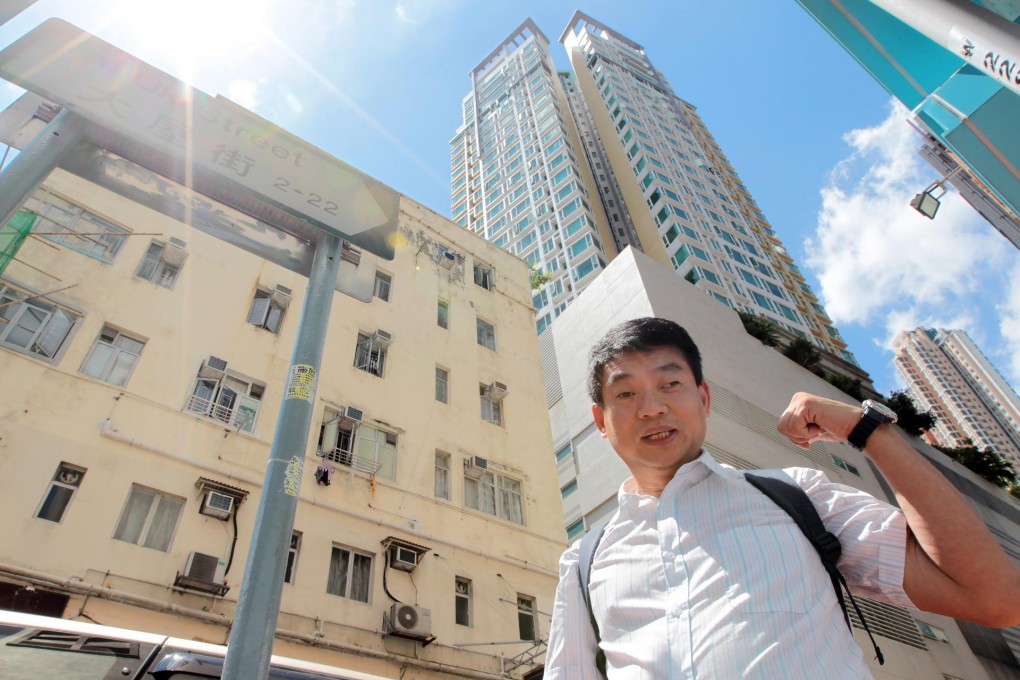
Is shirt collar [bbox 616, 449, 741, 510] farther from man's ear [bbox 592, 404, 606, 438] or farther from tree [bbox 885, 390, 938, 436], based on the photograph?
tree [bbox 885, 390, 938, 436]

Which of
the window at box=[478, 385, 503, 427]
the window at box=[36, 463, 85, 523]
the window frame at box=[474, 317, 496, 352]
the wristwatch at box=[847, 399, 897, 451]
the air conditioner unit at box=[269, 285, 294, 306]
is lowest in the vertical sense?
the wristwatch at box=[847, 399, 897, 451]

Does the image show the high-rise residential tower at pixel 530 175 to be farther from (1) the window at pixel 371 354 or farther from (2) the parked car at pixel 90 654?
(2) the parked car at pixel 90 654

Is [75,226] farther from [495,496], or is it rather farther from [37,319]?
[495,496]

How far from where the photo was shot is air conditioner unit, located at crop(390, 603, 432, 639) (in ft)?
32.6

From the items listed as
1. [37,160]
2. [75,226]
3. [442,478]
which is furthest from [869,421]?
[75,226]

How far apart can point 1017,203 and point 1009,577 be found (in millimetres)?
3260

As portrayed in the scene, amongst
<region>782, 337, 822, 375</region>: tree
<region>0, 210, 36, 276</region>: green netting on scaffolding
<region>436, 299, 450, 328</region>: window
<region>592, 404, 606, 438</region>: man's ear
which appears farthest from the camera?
<region>782, 337, 822, 375</region>: tree

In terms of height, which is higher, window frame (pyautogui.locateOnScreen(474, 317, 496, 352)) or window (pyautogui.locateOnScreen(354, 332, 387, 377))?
window frame (pyautogui.locateOnScreen(474, 317, 496, 352))

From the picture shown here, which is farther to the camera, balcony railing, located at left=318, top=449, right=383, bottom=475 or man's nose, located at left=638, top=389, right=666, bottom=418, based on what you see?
balcony railing, located at left=318, top=449, right=383, bottom=475

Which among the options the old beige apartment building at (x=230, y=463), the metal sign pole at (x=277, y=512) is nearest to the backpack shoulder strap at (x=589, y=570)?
the metal sign pole at (x=277, y=512)

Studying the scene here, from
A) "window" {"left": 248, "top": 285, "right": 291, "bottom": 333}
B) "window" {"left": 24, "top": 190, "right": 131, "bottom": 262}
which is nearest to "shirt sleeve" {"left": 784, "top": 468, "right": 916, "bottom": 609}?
"window" {"left": 24, "top": 190, "right": 131, "bottom": 262}

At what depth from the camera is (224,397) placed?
11.0 metres

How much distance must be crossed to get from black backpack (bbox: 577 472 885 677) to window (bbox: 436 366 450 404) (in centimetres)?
1256

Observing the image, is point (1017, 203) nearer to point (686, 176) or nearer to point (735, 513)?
point (735, 513)
